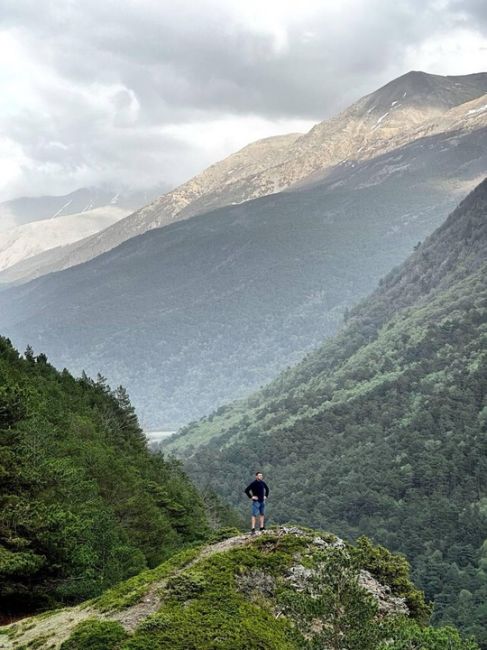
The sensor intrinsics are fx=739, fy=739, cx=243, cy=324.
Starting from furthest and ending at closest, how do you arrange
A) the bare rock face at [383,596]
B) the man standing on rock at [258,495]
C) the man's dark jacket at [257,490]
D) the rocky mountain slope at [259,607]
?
1. the man's dark jacket at [257,490]
2. the man standing on rock at [258,495]
3. the bare rock face at [383,596]
4. the rocky mountain slope at [259,607]

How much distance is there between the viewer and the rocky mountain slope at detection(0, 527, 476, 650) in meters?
21.7

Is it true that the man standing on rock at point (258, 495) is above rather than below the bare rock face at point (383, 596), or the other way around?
above

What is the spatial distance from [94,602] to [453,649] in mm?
14521

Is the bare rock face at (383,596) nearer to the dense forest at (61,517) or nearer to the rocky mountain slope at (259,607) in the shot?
the rocky mountain slope at (259,607)

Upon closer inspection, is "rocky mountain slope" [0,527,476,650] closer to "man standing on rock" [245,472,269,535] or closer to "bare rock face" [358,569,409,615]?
"bare rock face" [358,569,409,615]

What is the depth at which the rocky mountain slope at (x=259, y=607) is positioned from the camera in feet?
71.3

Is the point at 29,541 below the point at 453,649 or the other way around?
the other way around

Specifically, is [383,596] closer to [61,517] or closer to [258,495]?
[258,495]

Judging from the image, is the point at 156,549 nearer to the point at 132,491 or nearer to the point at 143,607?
the point at 132,491

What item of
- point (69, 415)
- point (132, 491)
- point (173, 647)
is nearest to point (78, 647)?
point (173, 647)

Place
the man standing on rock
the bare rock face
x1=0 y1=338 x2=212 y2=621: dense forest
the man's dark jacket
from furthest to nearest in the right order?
x1=0 y1=338 x2=212 y2=621: dense forest < the man's dark jacket < the man standing on rock < the bare rock face

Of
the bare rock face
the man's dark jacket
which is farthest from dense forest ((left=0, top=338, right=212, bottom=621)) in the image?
the bare rock face

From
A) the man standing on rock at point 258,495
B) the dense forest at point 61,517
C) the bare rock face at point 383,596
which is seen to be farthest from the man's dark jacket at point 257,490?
the dense forest at point 61,517

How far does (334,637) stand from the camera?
848 inches
